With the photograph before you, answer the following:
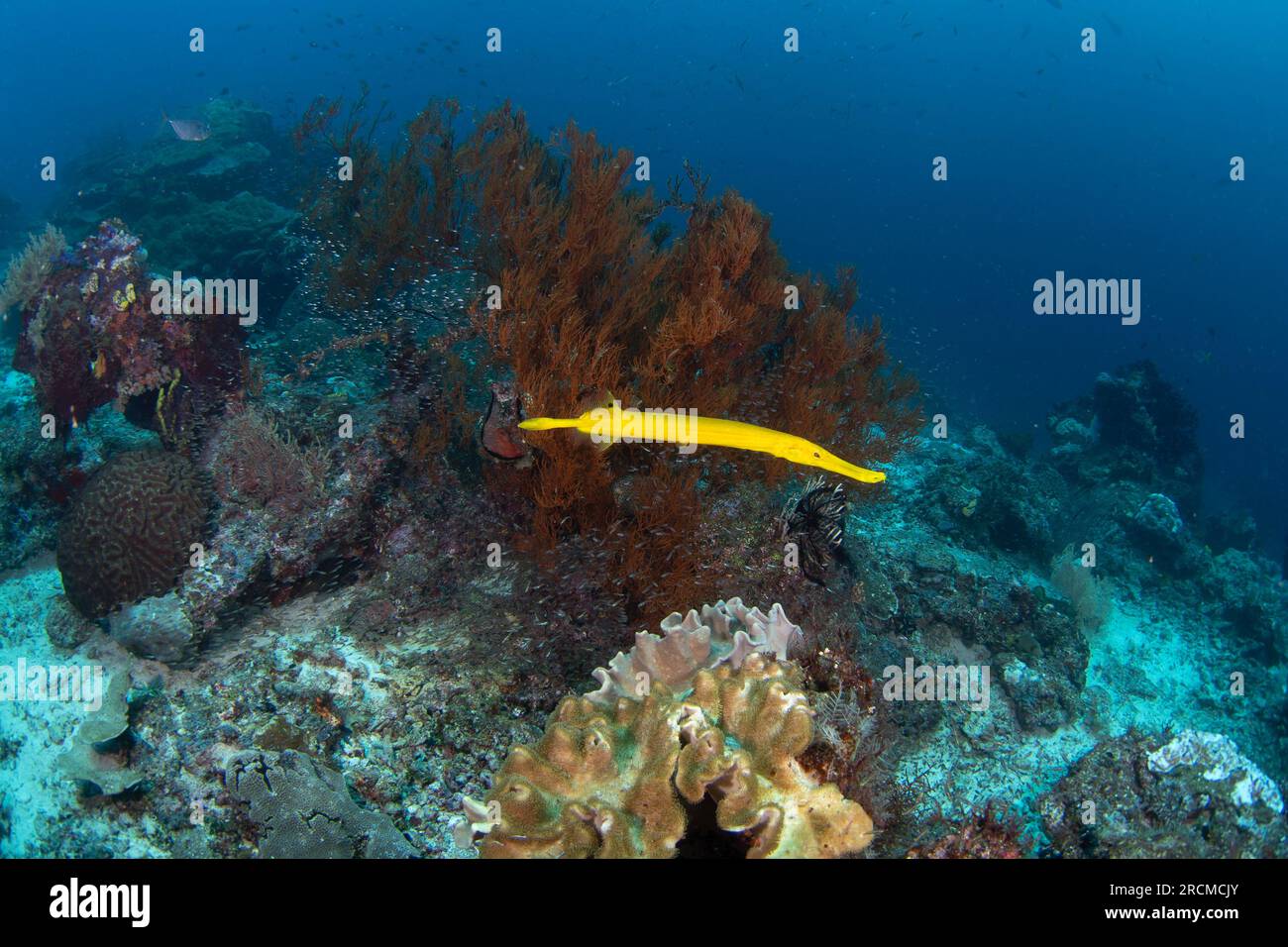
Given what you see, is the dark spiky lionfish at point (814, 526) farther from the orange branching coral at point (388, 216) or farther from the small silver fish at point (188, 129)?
the small silver fish at point (188, 129)

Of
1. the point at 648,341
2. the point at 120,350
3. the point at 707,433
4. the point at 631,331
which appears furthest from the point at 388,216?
the point at 707,433

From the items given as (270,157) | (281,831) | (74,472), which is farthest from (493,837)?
(270,157)

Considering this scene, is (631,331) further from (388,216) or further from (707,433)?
(388,216)

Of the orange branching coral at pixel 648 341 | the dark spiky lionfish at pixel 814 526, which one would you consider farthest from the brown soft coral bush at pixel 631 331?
the dark spiky lionfish at pixel 814 526

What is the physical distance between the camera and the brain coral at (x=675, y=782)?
2604 mm

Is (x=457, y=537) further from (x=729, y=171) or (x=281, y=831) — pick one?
(x=729, y=171)

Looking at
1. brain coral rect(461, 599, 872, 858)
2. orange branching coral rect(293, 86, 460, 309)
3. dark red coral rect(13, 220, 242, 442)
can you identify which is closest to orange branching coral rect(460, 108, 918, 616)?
orange branching coral rect(293, 86, 460, 309)

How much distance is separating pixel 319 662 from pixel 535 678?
171 centimetres

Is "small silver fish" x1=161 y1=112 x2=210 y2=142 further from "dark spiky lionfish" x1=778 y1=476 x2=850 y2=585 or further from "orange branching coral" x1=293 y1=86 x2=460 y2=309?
"dark spiky lionfish" x1=778 y1=476 x2=850 y2=585

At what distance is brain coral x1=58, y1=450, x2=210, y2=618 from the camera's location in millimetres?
5484

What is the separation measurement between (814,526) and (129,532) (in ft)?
19.7

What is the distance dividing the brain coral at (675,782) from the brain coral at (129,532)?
4.22 metres

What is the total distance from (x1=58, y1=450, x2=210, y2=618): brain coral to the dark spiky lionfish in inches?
207

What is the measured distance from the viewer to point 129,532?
5562 millimetres
